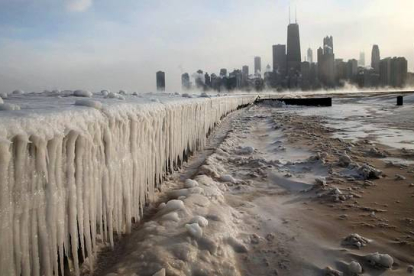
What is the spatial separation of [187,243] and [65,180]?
3.44 feet

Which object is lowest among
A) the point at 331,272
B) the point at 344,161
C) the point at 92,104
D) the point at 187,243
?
the point at 331,272

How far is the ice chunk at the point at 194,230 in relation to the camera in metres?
2.53

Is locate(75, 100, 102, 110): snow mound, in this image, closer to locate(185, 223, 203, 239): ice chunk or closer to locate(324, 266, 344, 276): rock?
locate(185, 223, 203, 239): ice chunk

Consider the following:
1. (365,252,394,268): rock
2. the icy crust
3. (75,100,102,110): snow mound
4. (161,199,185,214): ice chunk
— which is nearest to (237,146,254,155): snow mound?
the icy crust

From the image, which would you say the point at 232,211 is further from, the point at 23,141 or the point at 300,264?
the point at 23,141

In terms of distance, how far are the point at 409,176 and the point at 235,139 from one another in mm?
4230

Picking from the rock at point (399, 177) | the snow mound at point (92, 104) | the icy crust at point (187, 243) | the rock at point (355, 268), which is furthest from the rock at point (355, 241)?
the snow mound at point (92, 104)

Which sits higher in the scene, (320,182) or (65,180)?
(65,180)

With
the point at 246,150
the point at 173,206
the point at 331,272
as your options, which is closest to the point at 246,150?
the point at 246,150

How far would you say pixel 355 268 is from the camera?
7.14ft

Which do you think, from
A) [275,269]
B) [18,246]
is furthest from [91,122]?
[275,269]

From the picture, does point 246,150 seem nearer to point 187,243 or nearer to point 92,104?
point 187,243

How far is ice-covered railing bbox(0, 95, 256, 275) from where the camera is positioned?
4.93 ft

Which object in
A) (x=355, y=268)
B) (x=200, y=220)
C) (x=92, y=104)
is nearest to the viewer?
(x=355, y=268)
